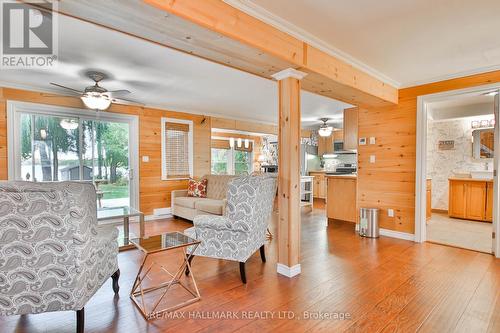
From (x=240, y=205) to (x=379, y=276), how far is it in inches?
64.7

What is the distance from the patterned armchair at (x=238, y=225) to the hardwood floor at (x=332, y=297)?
0.30 m

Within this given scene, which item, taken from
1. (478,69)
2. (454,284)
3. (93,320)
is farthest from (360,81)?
(93,320)

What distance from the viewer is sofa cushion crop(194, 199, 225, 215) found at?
4465 millimetres

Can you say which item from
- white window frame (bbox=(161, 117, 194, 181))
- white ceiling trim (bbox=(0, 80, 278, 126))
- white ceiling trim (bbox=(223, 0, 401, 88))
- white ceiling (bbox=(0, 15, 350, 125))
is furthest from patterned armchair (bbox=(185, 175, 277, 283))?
white ceiling trim (bbox=(0, 80, 278, 126))

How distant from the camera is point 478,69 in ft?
11.1

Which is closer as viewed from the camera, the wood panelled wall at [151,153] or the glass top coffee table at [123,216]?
the glass top coffee table at [123,216]

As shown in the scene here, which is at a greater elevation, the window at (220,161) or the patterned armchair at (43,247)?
the window at (220,161)

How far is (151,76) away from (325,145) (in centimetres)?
626

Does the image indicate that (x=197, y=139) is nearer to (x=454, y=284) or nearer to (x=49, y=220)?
(x=49, y=220)

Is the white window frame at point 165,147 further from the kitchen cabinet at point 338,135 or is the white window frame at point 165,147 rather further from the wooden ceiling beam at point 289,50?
the kitchen cabinet at point 338,135

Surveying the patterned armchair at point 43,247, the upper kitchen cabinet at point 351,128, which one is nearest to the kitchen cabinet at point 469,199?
the upper kitchen cabinet at point 351,128

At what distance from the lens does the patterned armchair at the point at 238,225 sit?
253 cm

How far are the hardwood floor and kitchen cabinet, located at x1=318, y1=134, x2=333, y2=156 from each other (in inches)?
206

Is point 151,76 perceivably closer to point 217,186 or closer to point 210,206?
point 210,206
